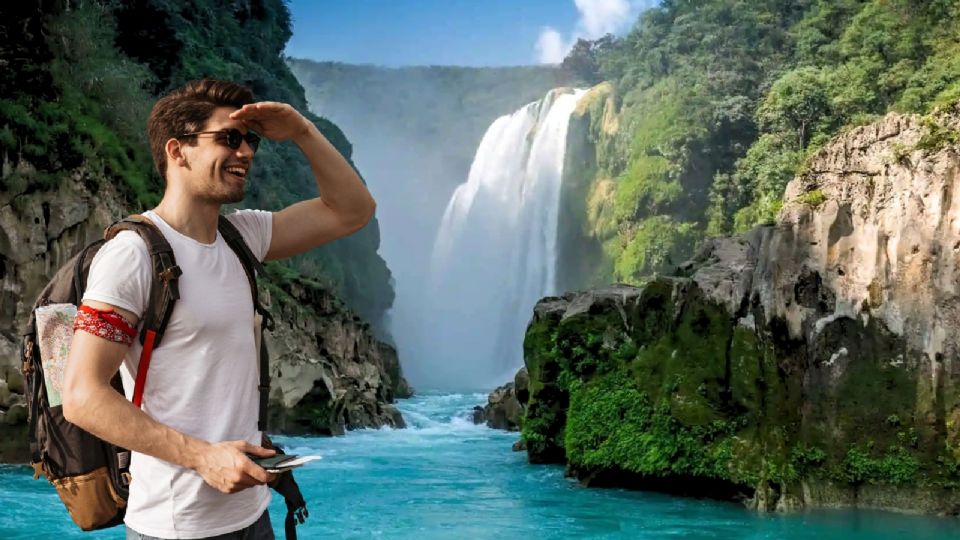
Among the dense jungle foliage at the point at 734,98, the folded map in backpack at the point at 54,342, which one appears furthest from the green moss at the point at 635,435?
the dense jungle foliage at the point at 734,98

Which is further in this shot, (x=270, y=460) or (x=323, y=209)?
(x=323, y=209)

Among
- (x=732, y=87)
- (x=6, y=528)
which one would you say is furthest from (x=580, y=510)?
(x=732, y=87)

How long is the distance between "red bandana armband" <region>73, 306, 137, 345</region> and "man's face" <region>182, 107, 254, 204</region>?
374mm

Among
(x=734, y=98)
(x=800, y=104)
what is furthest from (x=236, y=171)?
(x=734, y=98)

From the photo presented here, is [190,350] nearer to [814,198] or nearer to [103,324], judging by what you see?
[103,324]

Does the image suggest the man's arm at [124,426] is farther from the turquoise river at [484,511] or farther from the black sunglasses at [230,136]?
the turquoise river at [484,511]

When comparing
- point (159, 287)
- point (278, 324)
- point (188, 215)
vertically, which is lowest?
point (159, 287)

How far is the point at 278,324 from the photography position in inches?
905

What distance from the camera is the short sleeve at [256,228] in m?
2.29

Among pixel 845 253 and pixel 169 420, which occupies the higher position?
pixel 845 253

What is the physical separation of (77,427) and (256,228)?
0.71 meters

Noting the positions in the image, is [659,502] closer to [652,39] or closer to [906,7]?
[906,7]

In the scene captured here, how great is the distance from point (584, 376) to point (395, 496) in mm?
3334

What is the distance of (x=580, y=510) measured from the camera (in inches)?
459
